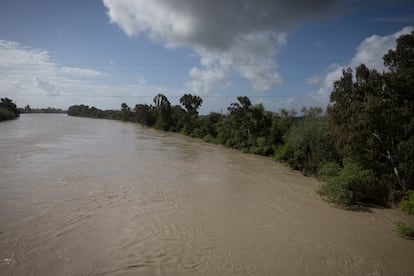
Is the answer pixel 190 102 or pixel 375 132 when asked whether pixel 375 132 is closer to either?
pixel 375 132

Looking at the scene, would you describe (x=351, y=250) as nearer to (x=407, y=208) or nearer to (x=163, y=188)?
(x=407, y=208)

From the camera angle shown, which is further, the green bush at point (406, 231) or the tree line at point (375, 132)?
the tree line at point (375, 132)

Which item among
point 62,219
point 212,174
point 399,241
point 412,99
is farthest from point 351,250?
point 212,174

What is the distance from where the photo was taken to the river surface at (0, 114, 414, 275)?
5867mm

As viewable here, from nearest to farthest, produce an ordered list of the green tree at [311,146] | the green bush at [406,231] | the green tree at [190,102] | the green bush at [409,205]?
the green bush at [406,231], the green bush at [409,205], the green tree at [311,146], the green tree at [190,102]

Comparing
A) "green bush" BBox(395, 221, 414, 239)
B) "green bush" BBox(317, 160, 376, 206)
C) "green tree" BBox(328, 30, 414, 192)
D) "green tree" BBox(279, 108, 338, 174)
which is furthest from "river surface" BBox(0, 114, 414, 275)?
"green tree" BBox(279, 108, 338, 174)

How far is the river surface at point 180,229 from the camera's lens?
5.87m

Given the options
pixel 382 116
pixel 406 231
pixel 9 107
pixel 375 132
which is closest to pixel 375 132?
pixel 375 132

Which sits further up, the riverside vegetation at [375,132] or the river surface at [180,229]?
the riverside vegetation at [375,132]

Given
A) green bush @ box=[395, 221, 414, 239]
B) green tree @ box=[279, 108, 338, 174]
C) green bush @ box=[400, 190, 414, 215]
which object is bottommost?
green bush @ box=[395, 221, 414, 239]

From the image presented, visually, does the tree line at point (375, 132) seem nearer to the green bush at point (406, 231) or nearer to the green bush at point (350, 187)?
the green bush at point (350, 187)

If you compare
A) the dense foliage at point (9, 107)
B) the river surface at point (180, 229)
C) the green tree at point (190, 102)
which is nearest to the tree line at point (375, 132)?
the river surface at point (180, 229)

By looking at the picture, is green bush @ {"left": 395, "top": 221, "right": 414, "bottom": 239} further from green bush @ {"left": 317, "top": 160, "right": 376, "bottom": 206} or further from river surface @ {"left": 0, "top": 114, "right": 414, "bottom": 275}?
green bush @ {"left": 317, "top": 160, "right": 376, "bottom": 206}

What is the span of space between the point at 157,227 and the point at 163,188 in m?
4.22
